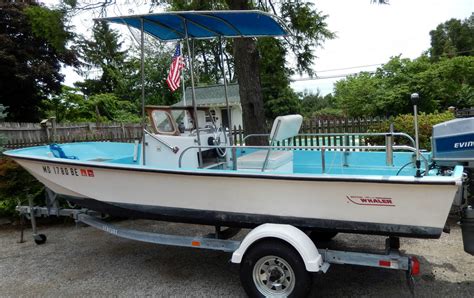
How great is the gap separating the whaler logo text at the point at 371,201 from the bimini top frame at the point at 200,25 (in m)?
1.38

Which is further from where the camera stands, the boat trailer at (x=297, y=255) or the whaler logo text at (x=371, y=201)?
the boat trailer at (x=297, y=255)

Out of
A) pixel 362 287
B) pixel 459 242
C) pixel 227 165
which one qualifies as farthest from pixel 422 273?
pixel 227 165

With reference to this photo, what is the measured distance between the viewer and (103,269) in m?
4.30

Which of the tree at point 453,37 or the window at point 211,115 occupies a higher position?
the tree at point 453,37

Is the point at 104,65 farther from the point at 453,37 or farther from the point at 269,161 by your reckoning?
the point at 453,37

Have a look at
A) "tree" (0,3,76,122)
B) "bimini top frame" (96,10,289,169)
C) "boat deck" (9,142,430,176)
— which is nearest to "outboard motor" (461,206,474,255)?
"boat deck" (9,142,430,176)

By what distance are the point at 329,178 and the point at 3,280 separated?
388 centimetres

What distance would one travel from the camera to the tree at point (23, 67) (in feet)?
61.5

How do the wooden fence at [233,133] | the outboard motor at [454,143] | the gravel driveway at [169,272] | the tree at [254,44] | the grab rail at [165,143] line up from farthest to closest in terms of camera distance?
the wooden fence at [233,133] < the tree at [254,44] < the grab rail at [165,143] < the gravel driveway at [169,272] < the outboard motor at [454,143]

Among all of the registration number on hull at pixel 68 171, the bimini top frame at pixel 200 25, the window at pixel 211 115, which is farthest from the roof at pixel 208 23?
the registration number on hull at pixel 68 171

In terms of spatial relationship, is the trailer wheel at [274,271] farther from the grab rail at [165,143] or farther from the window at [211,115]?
the window at [211,115]

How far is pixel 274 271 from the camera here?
10.6 ft

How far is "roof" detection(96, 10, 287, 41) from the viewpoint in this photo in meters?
3.87

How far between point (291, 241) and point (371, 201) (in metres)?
0.74
